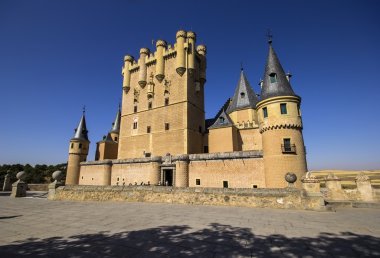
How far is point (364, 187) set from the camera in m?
13.9

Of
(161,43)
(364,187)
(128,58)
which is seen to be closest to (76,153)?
(128,58)

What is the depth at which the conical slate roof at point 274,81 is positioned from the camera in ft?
63.7

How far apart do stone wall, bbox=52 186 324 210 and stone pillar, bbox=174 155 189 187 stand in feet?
31.0

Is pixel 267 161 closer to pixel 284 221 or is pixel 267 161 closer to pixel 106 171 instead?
pixel 284 221

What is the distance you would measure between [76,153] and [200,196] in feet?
107

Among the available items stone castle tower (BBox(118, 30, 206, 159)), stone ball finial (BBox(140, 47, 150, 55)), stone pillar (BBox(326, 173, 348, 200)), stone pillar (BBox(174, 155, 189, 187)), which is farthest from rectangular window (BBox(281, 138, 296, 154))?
stone ball finial (BBox(140, 47, 150, 55))

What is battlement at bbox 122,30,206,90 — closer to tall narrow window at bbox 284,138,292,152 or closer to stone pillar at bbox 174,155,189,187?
stone pillar at bbox 174,155,189,187

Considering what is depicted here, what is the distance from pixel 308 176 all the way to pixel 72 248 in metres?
11.6

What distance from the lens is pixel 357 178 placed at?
14.1 meters

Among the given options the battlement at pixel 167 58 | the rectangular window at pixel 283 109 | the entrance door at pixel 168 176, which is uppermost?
the battlement at pixel 167 58

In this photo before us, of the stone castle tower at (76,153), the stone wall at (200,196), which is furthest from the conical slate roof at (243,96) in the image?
the stone castle tower at (76,153)

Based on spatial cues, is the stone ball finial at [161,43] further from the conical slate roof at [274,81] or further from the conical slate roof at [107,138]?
the conical slate roof at [107,138]

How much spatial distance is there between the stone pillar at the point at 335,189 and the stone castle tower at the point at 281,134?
2938 millimetres

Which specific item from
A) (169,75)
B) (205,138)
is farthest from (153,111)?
(205,138)
